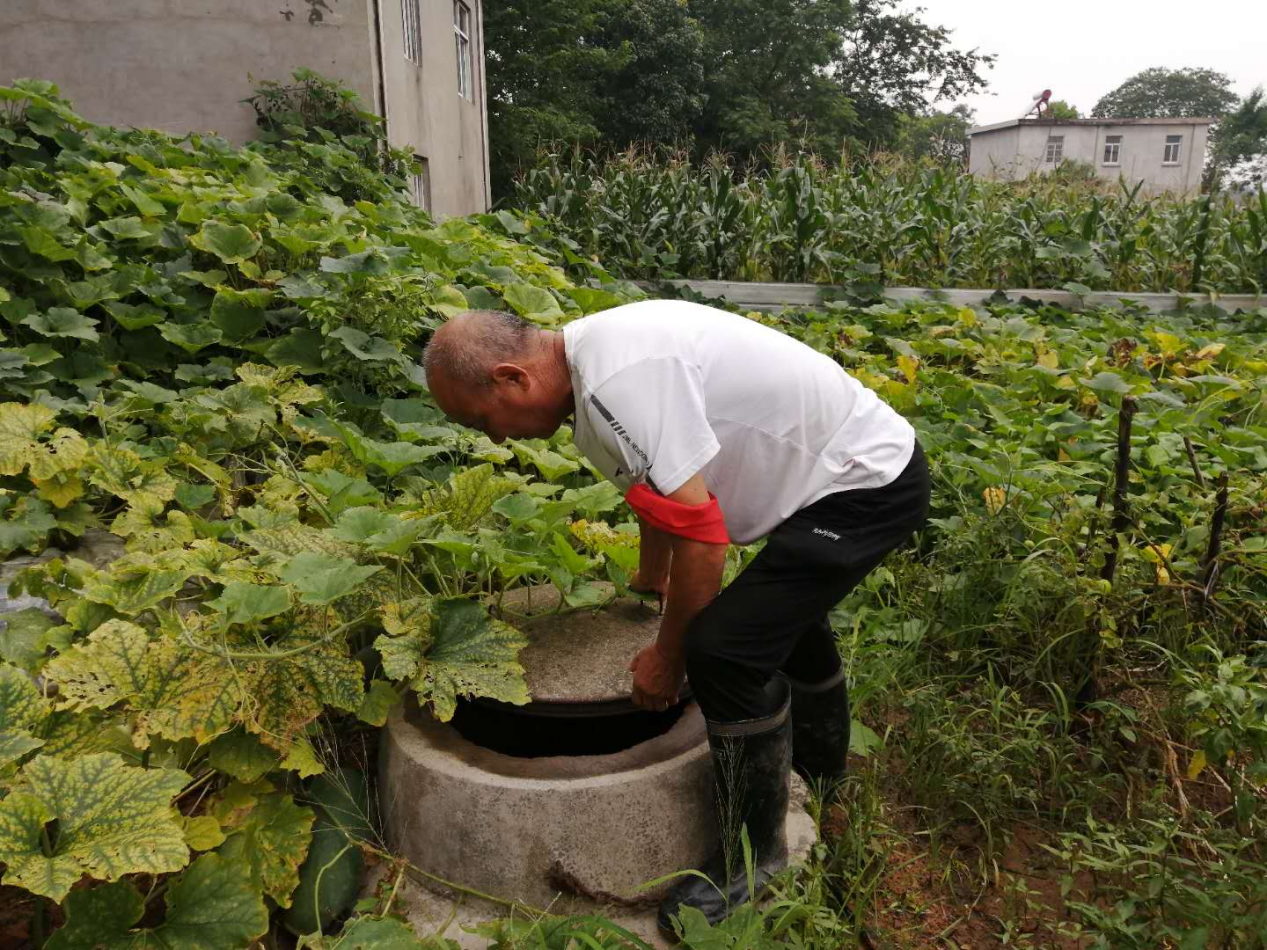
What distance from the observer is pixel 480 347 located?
1783 millimetres

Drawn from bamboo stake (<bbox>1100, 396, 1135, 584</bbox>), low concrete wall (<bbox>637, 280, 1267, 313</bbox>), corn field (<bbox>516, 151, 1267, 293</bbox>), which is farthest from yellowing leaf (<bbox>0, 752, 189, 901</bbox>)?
low concrete wall (<bbox>637, 280, 1267, 313</bbox>)

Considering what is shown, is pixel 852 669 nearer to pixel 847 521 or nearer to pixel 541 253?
pixel 847 521

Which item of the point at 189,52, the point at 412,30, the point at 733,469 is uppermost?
the point at 412,30

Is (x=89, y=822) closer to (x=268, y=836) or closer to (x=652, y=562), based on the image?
(x=268, y=836)

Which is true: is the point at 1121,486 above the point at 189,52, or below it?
below

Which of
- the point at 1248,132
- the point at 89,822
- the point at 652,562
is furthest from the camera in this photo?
the point at 1248,132

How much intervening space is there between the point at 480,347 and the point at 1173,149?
46.9m

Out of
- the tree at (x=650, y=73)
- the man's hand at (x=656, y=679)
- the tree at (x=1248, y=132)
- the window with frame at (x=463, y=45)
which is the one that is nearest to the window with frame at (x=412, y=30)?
the window with frame at (x=463, y=45)

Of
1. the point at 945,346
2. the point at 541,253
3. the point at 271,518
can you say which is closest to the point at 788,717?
the point at 271,518

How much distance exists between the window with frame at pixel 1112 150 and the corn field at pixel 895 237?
34645 mm

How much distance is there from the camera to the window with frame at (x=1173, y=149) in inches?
1558

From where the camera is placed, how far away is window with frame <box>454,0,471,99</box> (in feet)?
39.4

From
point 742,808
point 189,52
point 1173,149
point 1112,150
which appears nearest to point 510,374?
point 742,808

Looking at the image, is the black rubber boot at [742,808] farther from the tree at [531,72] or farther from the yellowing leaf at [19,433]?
the tree at [531,72]
